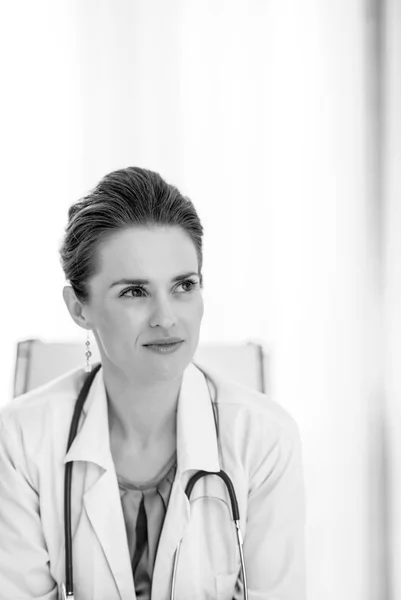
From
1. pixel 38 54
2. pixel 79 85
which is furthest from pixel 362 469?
pixel 38 54

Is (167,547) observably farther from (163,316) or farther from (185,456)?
(163,316)

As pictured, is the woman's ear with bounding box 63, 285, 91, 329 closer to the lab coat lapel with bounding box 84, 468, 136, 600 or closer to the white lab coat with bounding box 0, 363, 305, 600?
the white lab coat with bounding box 0, 363, 305, 600

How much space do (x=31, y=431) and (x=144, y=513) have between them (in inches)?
10.2

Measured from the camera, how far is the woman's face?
1.12 meters

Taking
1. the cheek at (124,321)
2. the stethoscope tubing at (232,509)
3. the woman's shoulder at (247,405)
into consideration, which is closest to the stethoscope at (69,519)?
the stethoscope tubing at (232,509)

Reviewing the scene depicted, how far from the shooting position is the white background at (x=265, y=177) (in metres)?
1.96

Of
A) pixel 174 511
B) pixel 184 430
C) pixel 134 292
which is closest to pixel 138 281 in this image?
pixel 134 292

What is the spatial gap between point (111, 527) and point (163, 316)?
39cm

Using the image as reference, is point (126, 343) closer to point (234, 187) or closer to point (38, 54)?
point (234, 187)

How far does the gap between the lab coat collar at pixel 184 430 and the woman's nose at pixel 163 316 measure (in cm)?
22

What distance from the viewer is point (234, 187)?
2010 mm

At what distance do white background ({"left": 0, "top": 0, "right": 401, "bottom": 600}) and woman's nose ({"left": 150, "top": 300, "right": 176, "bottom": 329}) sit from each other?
0.90m

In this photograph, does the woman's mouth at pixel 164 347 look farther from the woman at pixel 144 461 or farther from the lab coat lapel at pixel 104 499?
the lab coat lapel at pixel 104 499

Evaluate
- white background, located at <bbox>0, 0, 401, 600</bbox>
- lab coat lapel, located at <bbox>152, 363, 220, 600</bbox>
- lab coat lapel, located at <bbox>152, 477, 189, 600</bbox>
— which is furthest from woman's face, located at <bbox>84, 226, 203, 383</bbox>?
white background, located at <bbox>0, 0, 401, 600</bbox>
